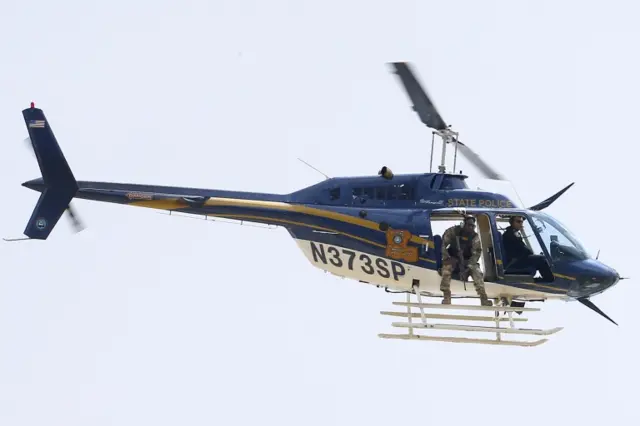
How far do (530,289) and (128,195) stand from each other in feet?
20.1

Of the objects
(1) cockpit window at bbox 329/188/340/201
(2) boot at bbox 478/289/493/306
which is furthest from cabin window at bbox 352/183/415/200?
(2) boot at bbox 478/289/493/306

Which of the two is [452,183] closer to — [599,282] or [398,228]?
[398,228]

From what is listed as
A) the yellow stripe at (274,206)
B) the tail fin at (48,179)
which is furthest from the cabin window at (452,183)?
the tail fin at (48,179)

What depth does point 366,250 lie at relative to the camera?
15.0 meters

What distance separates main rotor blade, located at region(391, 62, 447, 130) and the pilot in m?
1.42

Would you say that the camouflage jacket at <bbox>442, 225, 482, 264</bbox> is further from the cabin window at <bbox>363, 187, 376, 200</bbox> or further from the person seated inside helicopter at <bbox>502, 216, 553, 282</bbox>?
the cabin window at <bbox>363, 187, 376, 200</bbox>

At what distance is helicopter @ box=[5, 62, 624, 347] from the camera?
567 inches

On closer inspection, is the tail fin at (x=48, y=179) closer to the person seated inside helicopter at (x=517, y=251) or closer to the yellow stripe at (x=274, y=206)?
the yellow stripe at (x=274, y=206)

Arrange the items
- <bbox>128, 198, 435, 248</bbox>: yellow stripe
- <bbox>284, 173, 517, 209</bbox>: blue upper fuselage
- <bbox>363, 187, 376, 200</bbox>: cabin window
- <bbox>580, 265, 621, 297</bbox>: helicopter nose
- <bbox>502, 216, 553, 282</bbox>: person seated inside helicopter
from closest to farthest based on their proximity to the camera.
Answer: <bbox>580, 265, 621, 297</bbox>: helicopter nose < <bbox>502, 216, 553, 282</bbox>: person seated inside helicopter < <bbox>284, 173, 517, 209</bbox>: blue upper fuselage < <bbox>128, 198, 435, 248</bbox>: yellow stripe < <bbox>363, 187, 376, 200</bbox>: cabin window

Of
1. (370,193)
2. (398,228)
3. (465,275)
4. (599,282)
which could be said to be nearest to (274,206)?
(370,193)

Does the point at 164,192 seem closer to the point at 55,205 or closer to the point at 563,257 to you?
the point at 55,205

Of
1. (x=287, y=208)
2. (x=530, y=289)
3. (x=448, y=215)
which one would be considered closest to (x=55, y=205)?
(x=287, y=208)

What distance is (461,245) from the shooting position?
14.6 m

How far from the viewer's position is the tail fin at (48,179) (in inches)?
632
